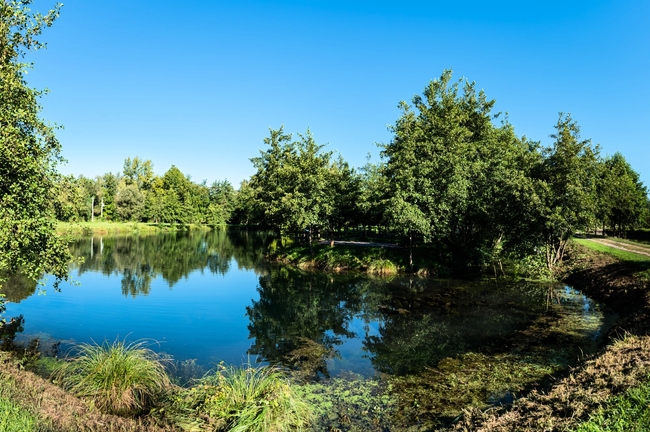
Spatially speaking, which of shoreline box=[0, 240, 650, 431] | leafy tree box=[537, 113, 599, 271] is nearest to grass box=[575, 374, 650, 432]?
shoreline box=[0, 240, 650, 431]

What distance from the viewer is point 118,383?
33.0 feet

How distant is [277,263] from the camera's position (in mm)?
48219

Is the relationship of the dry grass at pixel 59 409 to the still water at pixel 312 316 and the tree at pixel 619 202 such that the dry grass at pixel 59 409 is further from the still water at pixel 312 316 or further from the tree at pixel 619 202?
the tree at pixel 619 202

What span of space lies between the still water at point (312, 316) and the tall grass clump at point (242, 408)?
4.96 meters

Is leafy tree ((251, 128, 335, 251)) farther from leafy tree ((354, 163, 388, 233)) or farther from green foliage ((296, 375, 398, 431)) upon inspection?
green foliage ((296, 375, 398, 431))

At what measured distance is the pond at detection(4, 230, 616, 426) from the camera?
52.1ft

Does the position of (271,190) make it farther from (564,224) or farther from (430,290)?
(564,224)

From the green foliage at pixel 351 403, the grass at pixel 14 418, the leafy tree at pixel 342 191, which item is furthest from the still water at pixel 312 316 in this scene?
the leafy tree at pixel 342 191

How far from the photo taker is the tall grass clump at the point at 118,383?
971 centimetres

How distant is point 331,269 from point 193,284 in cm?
1452

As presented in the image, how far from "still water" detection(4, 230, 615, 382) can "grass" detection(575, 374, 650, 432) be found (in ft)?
24.6

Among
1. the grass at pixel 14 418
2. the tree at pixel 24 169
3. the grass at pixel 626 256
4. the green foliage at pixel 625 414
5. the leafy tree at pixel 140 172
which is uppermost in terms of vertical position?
the leafy tree at pixel 140 172

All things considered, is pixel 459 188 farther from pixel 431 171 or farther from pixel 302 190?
pixel 302 190

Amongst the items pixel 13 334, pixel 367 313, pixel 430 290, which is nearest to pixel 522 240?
pixel 430 290
